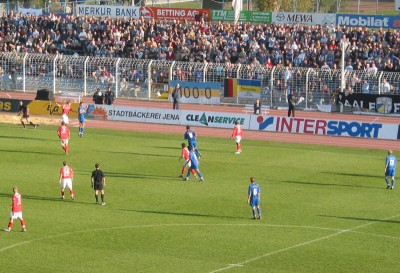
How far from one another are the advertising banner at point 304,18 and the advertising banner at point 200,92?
9892 mm

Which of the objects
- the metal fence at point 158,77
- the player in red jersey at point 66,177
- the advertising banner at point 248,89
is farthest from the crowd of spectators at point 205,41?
the player in red jersey at point 66,177

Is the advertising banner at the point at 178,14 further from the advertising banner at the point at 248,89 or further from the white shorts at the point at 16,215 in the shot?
the white shorts at the point at 16,215

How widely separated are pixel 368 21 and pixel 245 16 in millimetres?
11083

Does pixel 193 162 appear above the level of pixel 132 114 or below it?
below

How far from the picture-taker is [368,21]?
73.6 meters

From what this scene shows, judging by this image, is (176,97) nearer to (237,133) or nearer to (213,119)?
(213,119)

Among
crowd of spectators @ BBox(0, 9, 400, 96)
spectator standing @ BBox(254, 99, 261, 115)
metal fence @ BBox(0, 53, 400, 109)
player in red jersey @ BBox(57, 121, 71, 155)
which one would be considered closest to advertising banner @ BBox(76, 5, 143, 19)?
crowd of spectators @ BBox(0, 9, 400, 96)

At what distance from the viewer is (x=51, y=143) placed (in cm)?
5478

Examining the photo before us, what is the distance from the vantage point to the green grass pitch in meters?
31.5

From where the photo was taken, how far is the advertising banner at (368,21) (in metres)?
72.5

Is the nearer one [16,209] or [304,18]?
[16,209]

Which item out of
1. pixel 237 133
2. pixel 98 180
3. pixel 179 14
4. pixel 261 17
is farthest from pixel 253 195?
pixel 179 14

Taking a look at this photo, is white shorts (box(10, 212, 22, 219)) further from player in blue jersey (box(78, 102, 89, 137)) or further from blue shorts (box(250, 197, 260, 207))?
player in blue jersey (box(78, 102, 89, 137))

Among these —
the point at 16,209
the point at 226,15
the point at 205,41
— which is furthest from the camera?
the point at 226,15
